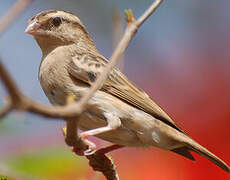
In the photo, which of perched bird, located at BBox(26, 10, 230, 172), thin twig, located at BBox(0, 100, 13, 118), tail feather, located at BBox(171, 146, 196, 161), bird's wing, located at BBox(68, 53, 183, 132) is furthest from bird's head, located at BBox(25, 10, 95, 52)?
thin twig, located at BBox(0, 100, 13, 118)

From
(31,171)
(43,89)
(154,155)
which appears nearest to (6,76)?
(31,171)

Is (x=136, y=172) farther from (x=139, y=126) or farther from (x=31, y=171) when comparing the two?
(x=31, y=171)

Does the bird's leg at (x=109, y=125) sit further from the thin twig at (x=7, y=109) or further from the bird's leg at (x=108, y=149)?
the thin twig at (x=7, y=109)

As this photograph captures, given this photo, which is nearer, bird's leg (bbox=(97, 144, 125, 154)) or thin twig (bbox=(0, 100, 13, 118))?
thin twig (bbox=(0, 100, 13, 118))

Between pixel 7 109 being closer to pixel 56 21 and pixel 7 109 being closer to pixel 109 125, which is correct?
pixel 109 125

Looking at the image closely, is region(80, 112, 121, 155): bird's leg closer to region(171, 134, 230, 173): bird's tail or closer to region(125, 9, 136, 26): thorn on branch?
region(171, 134, 230, 173): bird's tail

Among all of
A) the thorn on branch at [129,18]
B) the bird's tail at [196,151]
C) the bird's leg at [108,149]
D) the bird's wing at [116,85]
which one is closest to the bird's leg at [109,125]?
the bird's leg at [108,149]
